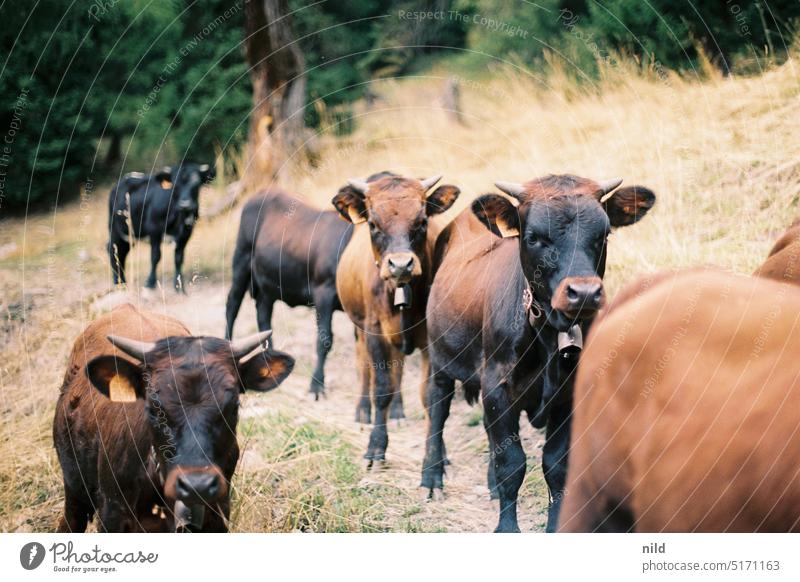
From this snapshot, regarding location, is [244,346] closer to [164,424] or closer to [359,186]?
[164,424]

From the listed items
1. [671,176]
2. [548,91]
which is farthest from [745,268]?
[548,91]

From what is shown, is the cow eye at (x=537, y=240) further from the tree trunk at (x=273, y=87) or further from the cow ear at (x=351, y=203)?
the tree trunk at (x=273, y=87)

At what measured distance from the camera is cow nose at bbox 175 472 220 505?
4.23 metres

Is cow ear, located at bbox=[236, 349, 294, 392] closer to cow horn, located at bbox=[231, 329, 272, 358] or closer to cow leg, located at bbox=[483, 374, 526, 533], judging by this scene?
cow horn, located at bbox=[231, 329, 272, 358]

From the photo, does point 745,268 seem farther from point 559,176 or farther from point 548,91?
point 548,91

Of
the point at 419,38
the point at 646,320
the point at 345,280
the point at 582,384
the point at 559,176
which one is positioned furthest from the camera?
the point at 419,38

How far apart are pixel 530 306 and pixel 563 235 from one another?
445mm

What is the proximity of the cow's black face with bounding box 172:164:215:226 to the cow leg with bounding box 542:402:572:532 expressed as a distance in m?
7.10

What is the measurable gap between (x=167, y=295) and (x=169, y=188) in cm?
133

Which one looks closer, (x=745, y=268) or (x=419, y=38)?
(x=745, y=268)

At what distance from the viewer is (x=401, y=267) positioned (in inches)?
261

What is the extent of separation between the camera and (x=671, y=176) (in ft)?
28.4

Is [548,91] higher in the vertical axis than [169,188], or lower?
higher

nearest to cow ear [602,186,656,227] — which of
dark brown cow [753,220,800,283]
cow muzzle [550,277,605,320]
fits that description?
dark brown cow [753,220,800,283]
